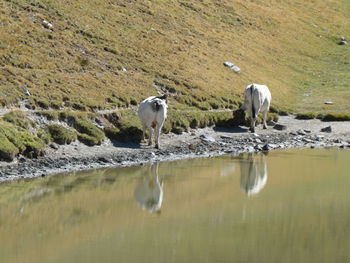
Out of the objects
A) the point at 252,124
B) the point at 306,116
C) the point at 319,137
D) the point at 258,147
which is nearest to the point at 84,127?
the point at 258,147

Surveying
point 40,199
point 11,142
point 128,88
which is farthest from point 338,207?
point 128,88

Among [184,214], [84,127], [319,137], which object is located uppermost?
[319,137]

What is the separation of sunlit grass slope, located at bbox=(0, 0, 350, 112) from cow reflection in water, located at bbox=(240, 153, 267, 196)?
26.8 feet

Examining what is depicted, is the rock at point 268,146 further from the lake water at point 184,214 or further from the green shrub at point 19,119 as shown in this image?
the green shrub at point 19,119

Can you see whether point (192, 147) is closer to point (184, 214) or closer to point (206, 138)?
point (206, 138)

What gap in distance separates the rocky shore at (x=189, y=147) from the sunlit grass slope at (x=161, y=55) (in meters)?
3.67

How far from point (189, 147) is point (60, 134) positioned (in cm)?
604

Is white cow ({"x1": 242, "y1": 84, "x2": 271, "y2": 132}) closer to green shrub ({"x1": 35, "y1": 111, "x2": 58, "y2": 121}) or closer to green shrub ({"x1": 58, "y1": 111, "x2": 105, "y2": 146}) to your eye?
green shrub ({"x1": 58, "y1": 111, "x2": 105, "y2": 146})

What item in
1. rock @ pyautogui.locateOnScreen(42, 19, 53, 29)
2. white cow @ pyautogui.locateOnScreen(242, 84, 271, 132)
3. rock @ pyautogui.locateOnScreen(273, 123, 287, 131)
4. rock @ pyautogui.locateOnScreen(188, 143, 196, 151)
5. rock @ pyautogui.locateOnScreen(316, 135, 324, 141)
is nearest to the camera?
rock @ pyautogui.locateOnScreen(188, 143, 196, 151)

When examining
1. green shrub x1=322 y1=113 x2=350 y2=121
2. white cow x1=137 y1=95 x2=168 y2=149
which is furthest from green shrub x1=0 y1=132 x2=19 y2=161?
green shrub x1=322 y1=113 x2=350 y2=121

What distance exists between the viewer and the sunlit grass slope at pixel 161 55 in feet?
105

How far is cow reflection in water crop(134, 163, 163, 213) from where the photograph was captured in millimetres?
18562

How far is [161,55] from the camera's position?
43781 mm

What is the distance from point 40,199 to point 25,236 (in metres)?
3.92
